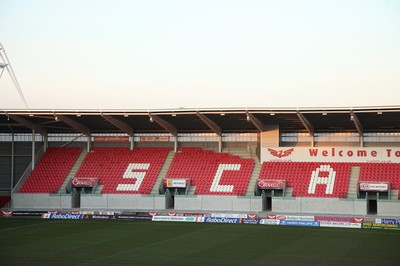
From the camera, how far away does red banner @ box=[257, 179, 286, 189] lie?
51.5 meters

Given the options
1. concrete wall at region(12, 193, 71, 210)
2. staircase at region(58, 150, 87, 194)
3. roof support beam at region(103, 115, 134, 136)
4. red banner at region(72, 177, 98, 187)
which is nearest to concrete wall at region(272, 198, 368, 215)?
roof support beam at region(103, 115, 134, 136)

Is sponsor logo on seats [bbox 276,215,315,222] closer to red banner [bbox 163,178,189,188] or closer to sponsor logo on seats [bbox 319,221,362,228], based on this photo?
sponsor logo on seats [bbox 319,221,362,228]

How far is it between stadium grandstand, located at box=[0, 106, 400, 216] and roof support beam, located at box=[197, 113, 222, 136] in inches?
6.2

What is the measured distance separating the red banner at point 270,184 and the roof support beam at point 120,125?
512 inches

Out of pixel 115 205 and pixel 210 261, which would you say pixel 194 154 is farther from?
pixel 210 261

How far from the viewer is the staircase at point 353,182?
162 feet

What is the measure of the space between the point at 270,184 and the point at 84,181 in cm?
1574

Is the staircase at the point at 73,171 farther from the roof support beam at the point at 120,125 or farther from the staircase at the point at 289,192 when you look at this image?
the staircase at the point at 289,192

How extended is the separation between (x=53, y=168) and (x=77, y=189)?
11.4 ft

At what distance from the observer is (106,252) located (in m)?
29.7

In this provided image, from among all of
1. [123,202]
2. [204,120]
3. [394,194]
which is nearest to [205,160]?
[204,120]

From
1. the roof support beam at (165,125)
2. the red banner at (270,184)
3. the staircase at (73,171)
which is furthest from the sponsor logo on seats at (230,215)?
the staircase at (73,171)

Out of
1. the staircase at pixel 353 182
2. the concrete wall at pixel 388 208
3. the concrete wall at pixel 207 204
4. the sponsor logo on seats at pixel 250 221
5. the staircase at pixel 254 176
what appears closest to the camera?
the sponsor logo on seats at pixel 250 221

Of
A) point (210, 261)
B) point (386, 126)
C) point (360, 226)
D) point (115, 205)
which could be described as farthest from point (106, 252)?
point (386, 126)
